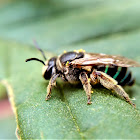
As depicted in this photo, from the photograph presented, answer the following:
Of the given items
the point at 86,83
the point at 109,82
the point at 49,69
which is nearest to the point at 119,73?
the point at 109,82

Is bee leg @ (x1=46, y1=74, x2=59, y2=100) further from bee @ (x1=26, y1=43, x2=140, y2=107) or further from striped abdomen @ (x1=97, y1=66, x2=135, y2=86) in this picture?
striped abdomen @ (x1=97, y1=66, x2=135, y2=86)

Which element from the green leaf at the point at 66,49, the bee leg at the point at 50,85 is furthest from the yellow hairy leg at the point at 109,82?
the bee leg at the point at 50,85

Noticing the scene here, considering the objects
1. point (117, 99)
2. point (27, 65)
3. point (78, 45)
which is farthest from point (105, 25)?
point (117, 99)

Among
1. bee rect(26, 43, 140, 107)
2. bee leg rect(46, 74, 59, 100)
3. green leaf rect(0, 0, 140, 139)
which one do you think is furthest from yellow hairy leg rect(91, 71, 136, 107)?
bee leg rect(46, 74, 59, 100)

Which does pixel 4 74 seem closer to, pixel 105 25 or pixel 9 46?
pixel 9 46

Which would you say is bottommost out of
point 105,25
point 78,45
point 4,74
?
point 4,74

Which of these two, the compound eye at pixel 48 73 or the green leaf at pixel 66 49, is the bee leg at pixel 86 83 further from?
the compound eye at pixel 48 73

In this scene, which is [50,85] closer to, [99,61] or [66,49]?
[99,61]
